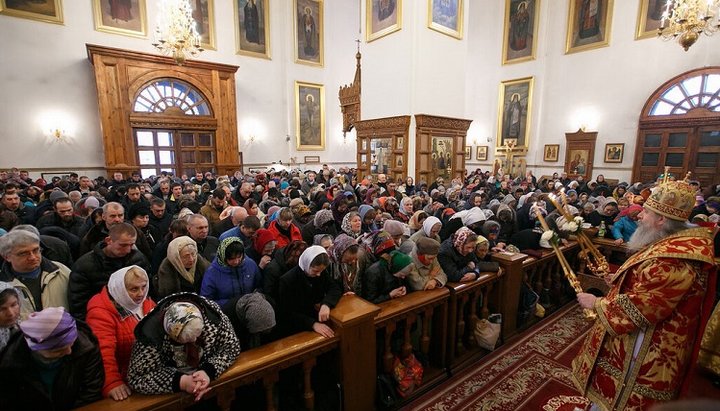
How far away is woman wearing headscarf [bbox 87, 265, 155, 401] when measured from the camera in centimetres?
210

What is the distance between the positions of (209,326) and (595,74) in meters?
18.7

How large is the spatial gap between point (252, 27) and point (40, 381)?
→ 61.2ft

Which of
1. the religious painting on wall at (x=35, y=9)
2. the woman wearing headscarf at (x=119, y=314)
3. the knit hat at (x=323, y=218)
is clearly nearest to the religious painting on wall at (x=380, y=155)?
the knit hat at (x=323, y=218)

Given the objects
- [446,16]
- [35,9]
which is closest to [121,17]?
[35,9]

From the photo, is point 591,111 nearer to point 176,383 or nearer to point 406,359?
point 406,359

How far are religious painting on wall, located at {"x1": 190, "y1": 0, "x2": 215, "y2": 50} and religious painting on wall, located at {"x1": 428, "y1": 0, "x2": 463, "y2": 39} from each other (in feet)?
33.6

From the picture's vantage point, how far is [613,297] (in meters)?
2.19

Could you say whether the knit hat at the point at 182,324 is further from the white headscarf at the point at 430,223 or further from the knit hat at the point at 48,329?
the white headscarf at the point at 430,223

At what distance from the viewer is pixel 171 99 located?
578 inches

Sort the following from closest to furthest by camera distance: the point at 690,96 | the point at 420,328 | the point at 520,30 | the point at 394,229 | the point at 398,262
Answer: the point at 398,262
the point at 420,328
the point at 394,229
the point at 690,96
the point at 520,30

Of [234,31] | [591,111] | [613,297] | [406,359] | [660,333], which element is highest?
[234,31]

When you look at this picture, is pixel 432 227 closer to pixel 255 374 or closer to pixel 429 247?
pixel 429 247

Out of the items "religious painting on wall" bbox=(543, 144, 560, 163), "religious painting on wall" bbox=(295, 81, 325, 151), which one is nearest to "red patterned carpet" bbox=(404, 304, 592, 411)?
"religious painting on wall" bbox=(543, 144, 560, 163)

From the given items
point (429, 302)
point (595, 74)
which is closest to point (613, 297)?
point (429, 302)
